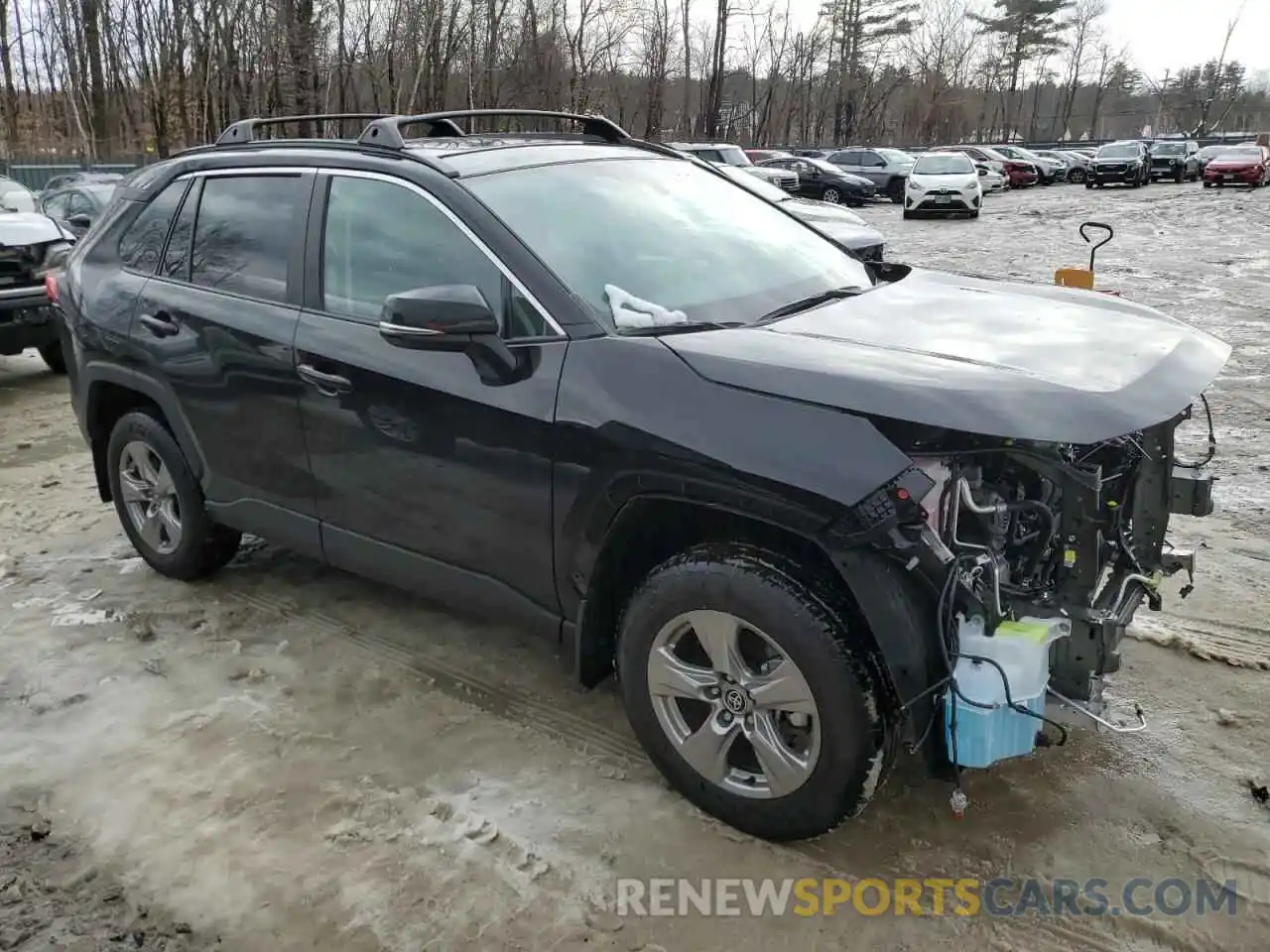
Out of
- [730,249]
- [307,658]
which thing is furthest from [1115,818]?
[307,658]

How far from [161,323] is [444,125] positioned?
141 centimetres

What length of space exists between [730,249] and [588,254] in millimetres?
636

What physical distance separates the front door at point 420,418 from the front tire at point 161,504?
3.15 ft

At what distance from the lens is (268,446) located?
3.78 metres

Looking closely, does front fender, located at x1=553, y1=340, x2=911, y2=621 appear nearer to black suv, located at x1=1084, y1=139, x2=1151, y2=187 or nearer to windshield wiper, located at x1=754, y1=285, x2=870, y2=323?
windshield wiper, located at x1=754, y1=285, x2=870, y2=323

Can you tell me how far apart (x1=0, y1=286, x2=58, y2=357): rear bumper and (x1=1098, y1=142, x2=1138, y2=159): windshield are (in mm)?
34145

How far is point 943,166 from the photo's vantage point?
24109 mm

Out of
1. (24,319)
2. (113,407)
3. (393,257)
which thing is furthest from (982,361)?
(24,319)

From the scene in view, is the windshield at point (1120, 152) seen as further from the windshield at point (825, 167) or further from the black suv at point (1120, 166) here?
the windshield at point (825, 167)

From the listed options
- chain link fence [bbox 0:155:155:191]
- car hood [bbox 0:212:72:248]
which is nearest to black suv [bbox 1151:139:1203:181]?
chain link fence [bbox 0:155:155:191]

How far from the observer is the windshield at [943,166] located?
23.8 m

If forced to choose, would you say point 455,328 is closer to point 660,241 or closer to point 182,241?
→ point 660,241

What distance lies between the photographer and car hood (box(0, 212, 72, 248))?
811cm

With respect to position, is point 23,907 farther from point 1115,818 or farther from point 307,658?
point 1115,818
